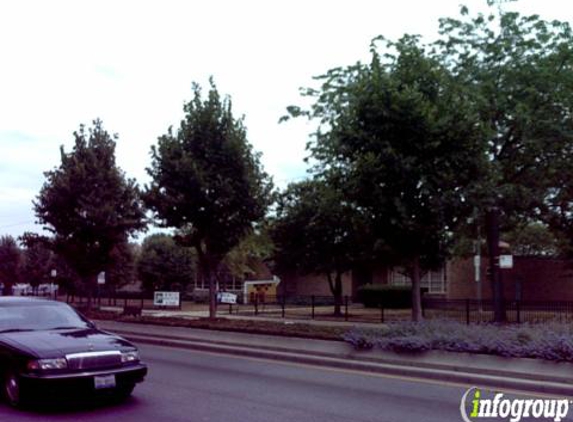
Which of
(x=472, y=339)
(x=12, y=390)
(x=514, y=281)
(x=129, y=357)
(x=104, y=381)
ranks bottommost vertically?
(x=12, y=390)

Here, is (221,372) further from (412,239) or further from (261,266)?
(261,266)

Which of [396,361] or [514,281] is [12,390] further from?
[514,281]

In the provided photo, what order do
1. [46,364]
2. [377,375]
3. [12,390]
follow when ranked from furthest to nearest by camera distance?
[377,375], [12,390], [46,364]

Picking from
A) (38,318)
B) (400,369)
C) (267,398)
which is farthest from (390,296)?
(38,318)

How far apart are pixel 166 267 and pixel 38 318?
131 feet

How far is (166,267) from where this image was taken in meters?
49.2

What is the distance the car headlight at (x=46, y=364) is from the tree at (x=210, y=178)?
36.4 ft

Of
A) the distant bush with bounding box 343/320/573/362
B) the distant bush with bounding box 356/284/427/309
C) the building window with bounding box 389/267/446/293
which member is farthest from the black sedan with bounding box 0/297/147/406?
the building window with bounding box 389/267/446/293

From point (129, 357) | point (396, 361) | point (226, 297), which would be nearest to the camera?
point (129, 357)

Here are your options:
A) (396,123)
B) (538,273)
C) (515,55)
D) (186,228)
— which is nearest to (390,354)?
(396,123)

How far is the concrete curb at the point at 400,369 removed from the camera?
33.8 ft

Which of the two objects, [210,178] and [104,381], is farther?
[210,178]

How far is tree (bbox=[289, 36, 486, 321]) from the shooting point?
14.9 metres

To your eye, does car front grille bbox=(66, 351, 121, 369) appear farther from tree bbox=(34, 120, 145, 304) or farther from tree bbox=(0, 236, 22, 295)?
tree bbox=(0, 236, 22, 295)
